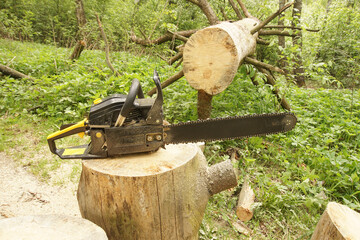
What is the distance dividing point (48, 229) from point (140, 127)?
674 mm

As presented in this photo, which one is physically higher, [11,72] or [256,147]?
[11,72]

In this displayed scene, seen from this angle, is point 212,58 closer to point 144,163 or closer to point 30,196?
point 144,163

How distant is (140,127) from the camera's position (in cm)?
136

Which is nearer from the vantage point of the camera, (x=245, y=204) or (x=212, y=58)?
(x=245, y=204)

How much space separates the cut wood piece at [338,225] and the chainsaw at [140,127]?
55cm

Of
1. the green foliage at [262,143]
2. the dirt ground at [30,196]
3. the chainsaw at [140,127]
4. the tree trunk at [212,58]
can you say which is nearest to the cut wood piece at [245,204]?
the green foliage at [262,143]

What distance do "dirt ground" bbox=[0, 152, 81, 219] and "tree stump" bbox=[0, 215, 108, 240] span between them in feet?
3.70

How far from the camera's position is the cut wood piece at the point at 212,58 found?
2.20 metres

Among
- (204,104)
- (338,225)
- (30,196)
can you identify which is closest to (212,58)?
(204,104)

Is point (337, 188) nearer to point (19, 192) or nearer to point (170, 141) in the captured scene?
point (170, 141)

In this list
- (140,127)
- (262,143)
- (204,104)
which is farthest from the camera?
(262,143)

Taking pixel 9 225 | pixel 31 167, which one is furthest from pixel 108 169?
pixel 31 167

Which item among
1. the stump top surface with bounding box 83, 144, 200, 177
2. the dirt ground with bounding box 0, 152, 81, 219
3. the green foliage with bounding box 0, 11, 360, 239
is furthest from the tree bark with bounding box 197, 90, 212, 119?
the dirt ground with bounding box 0, 152, 81, 219

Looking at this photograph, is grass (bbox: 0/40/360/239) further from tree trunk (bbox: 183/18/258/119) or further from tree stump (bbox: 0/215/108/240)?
tree stump (bbox: 0/215/108/240)
